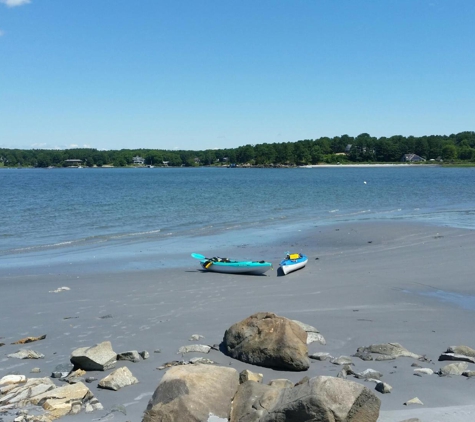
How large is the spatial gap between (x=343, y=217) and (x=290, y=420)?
96.6ft

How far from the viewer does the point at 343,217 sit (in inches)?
1348

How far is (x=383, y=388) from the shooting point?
22.9 feet

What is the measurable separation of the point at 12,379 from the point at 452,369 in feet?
20.1

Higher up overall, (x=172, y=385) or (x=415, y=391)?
(x=172, y=385)

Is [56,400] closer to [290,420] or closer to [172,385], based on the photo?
[172,385]

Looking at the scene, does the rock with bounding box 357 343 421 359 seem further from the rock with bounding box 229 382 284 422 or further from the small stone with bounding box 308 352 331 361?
the rock with bounding box 229 382 284 422

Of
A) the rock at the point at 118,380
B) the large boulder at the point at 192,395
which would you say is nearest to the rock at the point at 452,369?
the large boulder at the point at 192,395

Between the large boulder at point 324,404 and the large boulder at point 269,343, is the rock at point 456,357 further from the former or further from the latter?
the large boulder at point 324,404

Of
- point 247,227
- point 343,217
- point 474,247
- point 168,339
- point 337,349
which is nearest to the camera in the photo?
point 337,349

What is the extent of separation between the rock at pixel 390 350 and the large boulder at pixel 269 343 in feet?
3.66

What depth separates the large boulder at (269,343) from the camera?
793 cm

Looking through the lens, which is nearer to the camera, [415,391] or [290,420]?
[290,420]

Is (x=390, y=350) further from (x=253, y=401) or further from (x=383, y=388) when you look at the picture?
(x=253, y=401)

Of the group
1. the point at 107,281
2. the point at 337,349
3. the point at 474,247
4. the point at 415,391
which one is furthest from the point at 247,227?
the point at 415,391
